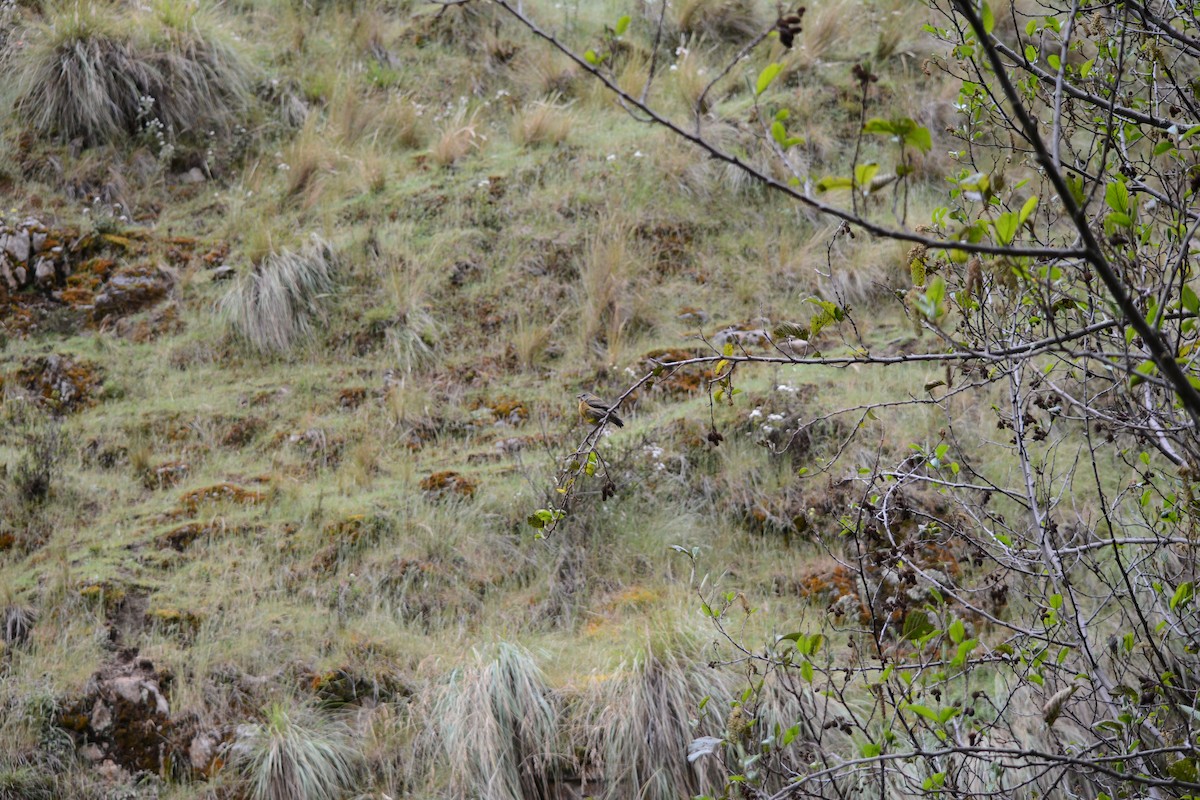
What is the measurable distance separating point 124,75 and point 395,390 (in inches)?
149

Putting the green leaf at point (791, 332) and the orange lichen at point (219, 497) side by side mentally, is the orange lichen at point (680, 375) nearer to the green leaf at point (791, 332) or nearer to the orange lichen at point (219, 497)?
the orange lichen at point (219, 497)

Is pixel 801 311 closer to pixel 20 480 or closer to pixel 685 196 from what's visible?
pixel 685 196

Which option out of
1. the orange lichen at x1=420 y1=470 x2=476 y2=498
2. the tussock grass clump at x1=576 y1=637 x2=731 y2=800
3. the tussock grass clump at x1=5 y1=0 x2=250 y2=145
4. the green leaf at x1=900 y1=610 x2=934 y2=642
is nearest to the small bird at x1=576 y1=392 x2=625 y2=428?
the green leaf at x1=900 y1=610 x2=934 y2=642

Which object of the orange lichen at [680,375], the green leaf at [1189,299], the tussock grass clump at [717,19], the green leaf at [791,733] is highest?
the tussock grass clump at [717,19]

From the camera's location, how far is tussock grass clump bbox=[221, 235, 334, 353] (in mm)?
5988

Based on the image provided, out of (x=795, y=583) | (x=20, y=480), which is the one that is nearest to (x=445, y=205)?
(x=20, y=480)

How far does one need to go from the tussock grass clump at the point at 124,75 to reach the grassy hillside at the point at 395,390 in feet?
0.09

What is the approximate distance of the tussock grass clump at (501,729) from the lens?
3.39m

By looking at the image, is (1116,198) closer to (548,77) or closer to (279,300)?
(279,300)

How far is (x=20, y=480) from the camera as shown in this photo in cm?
474

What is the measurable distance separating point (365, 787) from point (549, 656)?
862 millimetres

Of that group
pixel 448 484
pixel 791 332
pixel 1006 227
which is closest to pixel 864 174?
pixel 1006 227

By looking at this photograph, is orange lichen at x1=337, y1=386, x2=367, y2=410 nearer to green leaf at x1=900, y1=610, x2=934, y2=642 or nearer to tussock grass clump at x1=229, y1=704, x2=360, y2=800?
tussock grass clump at x1=229, y1=704, x2=360, y2=800

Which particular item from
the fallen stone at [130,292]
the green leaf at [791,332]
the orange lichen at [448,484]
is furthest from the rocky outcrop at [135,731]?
the fallen stone at [130,292]
